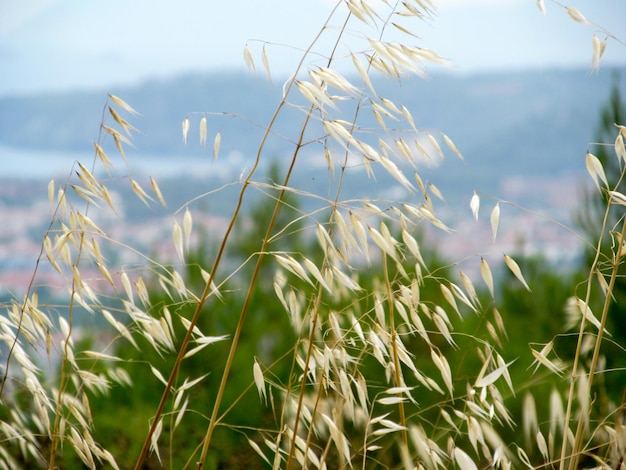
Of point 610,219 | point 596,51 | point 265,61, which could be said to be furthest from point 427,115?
point 265,61

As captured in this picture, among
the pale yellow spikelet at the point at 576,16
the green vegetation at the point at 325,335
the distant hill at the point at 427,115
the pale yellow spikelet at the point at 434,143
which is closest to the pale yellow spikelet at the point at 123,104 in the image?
the green vegetation at the point at 325,335

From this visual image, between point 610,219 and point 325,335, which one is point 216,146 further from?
point 610,219

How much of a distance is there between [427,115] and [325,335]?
7122mm

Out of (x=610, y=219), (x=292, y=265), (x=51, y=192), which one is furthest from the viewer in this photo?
(x=610, y=219)

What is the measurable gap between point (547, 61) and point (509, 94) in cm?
294

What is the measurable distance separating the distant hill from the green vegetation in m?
3.37

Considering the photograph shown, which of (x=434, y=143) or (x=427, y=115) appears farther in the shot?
(x=427, y=115)

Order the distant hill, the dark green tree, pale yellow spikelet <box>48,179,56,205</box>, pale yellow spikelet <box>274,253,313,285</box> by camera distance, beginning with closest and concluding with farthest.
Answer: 1. pale yellow spikelet <box>274,253,313,285</box>
2. pale yellow spikelet <box>48,179,56,205</box>
3. the dark green tree
4. the distant hill

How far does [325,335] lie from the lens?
625 mm

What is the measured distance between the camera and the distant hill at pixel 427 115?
646 centimetres

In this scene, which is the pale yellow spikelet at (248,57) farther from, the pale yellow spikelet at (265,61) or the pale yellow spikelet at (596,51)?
the pale yellow spikelet at (596,51)

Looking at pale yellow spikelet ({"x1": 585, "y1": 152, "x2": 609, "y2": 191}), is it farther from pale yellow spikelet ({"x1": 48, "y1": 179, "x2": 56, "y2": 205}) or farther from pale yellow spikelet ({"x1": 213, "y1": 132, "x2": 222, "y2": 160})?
pale yellow spikelet ({"x1": 48, "y1": 179, "x2": 56, "y2": 205})

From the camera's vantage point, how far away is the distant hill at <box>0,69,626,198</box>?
6461mm

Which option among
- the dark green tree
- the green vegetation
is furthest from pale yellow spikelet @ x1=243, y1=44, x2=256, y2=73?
the dark green tree
